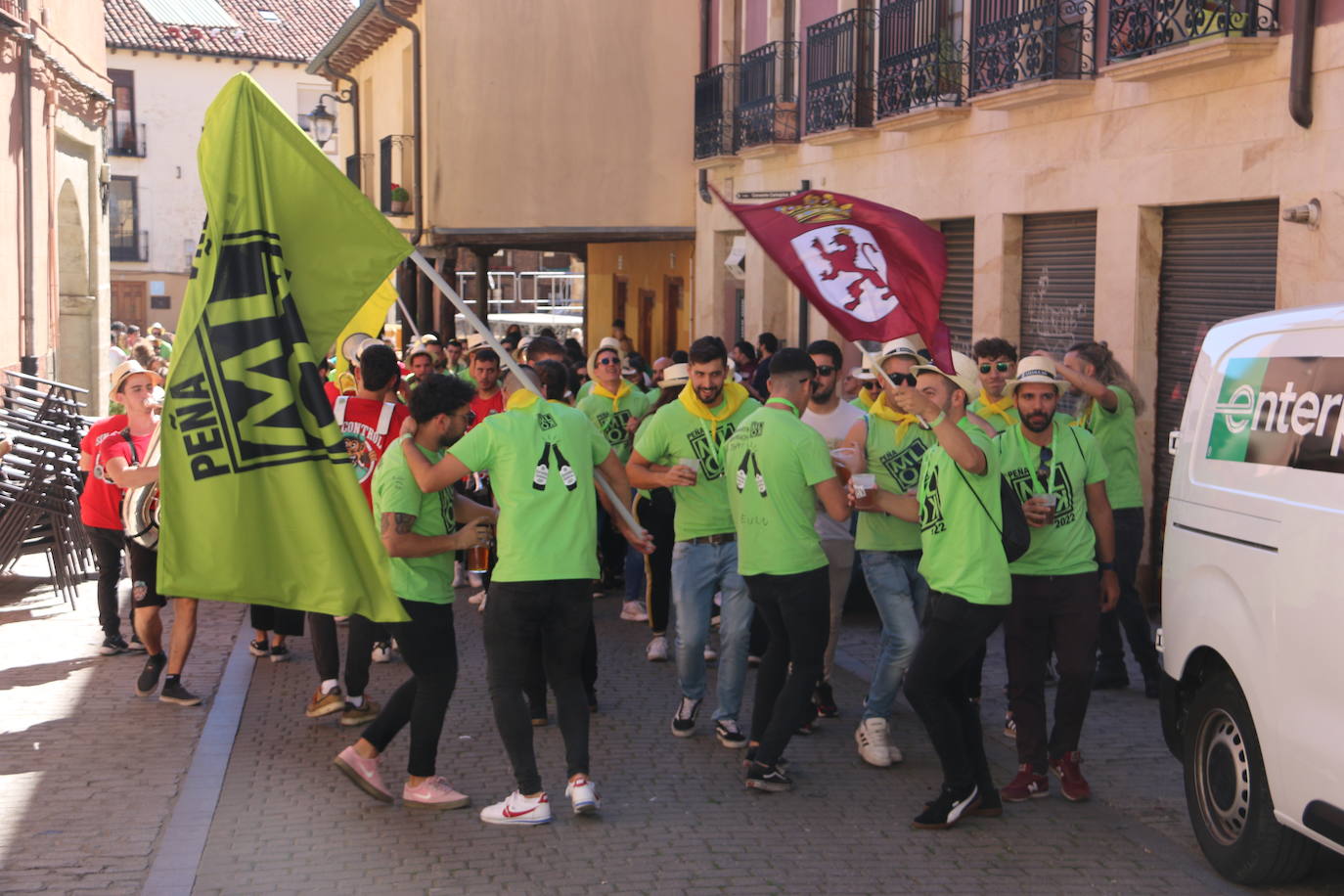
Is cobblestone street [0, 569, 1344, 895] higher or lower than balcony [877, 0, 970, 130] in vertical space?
lower

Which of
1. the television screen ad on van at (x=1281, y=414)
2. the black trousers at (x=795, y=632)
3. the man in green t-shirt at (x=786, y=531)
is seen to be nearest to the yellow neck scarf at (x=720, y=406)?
the man in green t-shirt at (x=786, y=531)

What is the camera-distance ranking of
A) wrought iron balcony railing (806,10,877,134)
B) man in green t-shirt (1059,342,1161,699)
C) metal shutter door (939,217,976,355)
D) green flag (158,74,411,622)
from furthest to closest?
wrought iron balcony railing (806,10,877,134), metal shutter door (939,217,976,355), man in green t-shirt (1059,342,1161,699), green flag (158,74,411,622)

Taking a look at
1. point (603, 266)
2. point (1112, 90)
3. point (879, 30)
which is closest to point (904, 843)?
point (1112, 90)

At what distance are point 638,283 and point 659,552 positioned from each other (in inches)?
785

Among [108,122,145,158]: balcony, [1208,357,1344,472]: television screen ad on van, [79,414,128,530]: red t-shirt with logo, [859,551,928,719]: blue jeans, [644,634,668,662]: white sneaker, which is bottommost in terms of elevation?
[644,634,668,662]: white sneaker

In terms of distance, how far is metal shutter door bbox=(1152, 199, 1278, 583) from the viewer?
36.8 feet

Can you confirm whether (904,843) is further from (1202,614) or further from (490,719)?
(490,719)

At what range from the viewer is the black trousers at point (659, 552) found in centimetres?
971

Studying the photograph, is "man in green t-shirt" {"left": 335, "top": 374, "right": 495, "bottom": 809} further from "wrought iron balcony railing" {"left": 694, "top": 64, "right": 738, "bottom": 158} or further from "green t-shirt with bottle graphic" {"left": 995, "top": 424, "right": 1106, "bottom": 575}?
"wrought iron balcony railing" {"left": 694, "top": 64, "right": 738, "bottom": 158}

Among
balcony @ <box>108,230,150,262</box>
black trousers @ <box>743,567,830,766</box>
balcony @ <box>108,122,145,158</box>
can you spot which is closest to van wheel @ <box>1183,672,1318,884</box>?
black trousers @ <box>743,567,830,766</box>

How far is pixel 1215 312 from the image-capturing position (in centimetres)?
1176

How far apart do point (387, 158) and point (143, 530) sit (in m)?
19.2

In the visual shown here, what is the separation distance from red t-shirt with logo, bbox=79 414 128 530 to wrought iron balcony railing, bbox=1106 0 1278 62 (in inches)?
284

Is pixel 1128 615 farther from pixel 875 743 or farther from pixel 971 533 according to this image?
pixel 971 533
